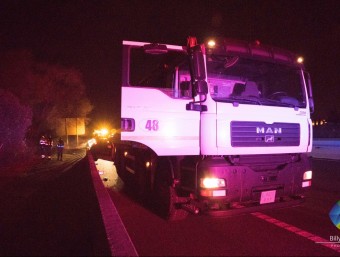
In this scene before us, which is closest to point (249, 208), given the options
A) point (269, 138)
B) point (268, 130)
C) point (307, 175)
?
point (269, 138)

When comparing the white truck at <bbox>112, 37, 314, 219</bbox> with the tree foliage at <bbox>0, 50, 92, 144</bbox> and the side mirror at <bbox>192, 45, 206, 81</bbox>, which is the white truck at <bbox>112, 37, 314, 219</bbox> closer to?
the side mirror at <bbox>192, 45, 206, 81</bbox>

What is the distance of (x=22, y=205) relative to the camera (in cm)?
755

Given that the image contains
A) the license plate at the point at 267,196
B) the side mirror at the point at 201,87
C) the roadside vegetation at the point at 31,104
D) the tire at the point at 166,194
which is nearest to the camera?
the side mirror at the point at 201,87

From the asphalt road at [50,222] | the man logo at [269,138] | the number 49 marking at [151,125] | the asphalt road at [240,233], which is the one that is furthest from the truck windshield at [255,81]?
the asphalt road at [50,222]

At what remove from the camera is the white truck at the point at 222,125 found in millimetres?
5016

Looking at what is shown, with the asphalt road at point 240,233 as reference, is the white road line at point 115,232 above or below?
above

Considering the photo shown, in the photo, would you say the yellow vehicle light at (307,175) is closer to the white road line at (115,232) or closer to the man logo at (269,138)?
the man logo at (269,138)

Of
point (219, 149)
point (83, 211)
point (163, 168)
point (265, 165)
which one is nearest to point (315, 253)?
point (265, 165)

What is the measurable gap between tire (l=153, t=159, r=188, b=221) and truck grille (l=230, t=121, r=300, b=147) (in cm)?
131

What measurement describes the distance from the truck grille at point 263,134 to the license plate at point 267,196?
792 millimetres

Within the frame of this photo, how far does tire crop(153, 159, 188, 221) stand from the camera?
5.64m

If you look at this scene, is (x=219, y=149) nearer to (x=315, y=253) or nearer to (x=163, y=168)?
(x=163, y=168)

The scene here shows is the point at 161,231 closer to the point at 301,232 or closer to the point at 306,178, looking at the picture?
the point at 301,232

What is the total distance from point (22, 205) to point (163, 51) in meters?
5.14
